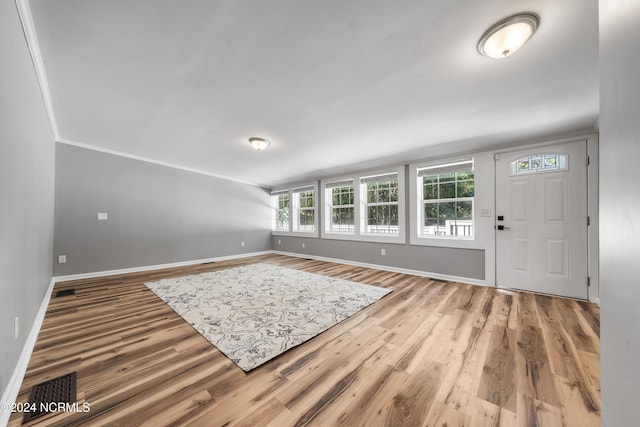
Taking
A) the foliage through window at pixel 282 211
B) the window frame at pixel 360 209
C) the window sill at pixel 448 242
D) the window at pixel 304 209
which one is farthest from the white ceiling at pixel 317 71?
the foliage through window at pixel 282 211

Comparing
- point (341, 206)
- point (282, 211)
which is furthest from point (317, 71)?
point (282, 211)

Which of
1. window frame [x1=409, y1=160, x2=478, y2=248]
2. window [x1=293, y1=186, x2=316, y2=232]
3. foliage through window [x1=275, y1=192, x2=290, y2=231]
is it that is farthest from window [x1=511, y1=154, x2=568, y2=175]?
foliage through window [x1=275, y1=192, x2=290, y2=231]

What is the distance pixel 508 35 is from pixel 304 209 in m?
5.49

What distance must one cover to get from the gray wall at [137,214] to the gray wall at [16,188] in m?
2.32

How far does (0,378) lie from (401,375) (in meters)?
2.32

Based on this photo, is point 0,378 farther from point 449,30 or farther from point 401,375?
point 449,30

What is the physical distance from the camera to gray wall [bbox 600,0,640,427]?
0.59 metres

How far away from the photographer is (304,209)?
21.7 ft

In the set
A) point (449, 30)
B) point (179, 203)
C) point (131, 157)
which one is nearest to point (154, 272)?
point (179, 203)

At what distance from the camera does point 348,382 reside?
5.02ft

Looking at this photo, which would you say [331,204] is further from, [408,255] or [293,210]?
[408,255]

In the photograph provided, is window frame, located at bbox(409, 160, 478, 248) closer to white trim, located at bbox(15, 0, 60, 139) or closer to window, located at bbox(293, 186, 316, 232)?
window, located at bbox(293, 186, 316, 232)

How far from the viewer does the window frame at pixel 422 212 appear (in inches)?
150

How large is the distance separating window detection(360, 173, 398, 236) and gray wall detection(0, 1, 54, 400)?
15.5ft
